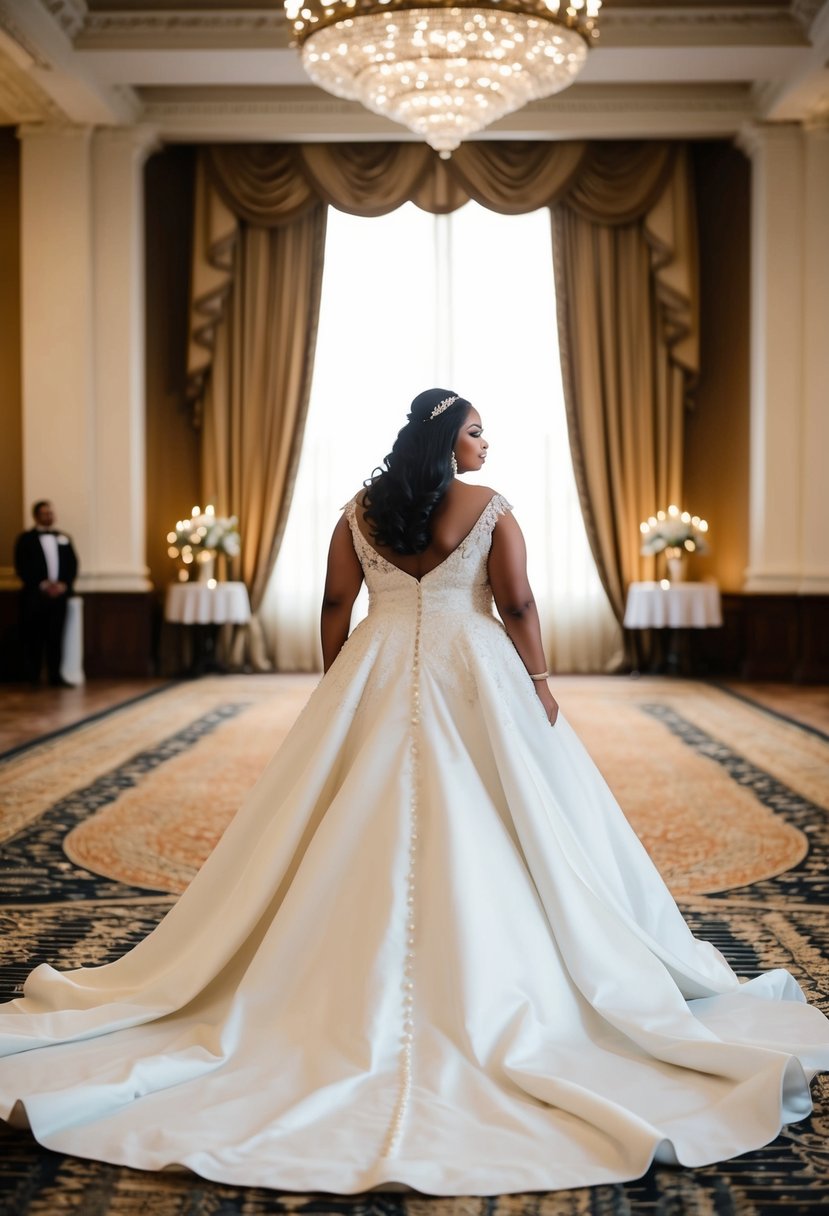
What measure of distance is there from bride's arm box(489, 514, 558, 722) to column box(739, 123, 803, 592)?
8.30m

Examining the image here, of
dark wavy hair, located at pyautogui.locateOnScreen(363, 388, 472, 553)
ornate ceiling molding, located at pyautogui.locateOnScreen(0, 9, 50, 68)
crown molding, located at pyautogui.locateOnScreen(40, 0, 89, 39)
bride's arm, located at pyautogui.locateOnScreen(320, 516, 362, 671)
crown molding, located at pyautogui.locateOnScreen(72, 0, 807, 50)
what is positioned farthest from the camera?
crown molding, located at pyautogui.locateOnScreen(72, 0, 807, 50)

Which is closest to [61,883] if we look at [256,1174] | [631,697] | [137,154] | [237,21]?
[256,1174]

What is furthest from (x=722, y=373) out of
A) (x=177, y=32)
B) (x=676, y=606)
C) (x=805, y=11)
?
(x=177, y=32)

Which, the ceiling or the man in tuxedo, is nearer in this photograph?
the ceiling

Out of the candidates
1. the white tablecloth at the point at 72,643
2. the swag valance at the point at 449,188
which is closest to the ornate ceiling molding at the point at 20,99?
the swag valance at the point at 449,188

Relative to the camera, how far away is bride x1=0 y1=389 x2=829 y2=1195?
233 cm

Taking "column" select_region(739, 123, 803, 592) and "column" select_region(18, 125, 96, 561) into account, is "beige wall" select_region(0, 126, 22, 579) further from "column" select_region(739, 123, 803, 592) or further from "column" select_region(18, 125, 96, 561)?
"column" select_region(739, 123, 803, 592)

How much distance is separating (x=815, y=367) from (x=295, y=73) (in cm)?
459

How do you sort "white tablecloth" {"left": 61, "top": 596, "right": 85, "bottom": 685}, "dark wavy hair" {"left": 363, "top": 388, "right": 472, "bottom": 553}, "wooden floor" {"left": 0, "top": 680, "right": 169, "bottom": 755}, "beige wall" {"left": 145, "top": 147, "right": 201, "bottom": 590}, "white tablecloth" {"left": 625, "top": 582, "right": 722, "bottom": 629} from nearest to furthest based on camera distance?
1. "dark wavy hair" {"left": 363, "top": 388, "right": 472, "bottom": 553}
2. "wooden floor" {"left": 0, "top": 680, "right": 169, "bottom": 755}
3. "white tablecloth" {"left": 61, "top": 596, "right": 85, "bottom": 685}
4. "white tablecloth" {"left": 625, "top": 582, "right": 722, "bottom": 629}
5. "beige wall" {"left": 145, "top": 147, "right": 201, "bottom": 590}

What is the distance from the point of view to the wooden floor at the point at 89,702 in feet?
26.1

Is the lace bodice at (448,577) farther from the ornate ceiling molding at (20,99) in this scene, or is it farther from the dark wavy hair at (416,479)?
the ornate ceiling molding at (20,99)

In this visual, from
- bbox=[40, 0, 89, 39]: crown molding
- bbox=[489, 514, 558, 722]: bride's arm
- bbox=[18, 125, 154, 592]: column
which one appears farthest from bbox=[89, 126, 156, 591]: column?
bbox=[489, 514, 558, 722]: bride's arm

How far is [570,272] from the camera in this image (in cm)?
1161

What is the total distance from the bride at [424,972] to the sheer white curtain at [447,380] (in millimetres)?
8625
